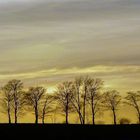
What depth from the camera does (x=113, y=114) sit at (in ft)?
456

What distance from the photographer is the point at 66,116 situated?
130375 millimetres
